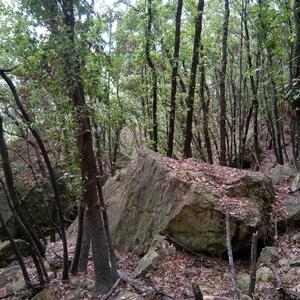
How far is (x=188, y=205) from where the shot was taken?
7.96 meters

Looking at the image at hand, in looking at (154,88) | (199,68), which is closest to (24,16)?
(154,88)

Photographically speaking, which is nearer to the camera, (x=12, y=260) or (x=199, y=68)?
(x=12, y=260)

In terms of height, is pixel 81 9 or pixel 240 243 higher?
pixel 81 9

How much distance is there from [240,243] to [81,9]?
541 cm

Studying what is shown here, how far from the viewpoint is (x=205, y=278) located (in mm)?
7125

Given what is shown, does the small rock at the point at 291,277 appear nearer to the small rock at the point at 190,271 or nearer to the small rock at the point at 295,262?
the small rock at the point at 295,262

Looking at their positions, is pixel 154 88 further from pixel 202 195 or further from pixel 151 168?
pixel 202 195

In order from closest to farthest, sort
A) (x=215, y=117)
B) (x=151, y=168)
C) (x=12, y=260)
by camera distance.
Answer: (x=151, y=168)
(x=12, y=260)
(x=215, y=117)

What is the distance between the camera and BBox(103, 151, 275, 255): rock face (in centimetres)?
785

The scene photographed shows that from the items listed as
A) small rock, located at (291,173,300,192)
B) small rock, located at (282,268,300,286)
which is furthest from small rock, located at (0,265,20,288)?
small rock, located at (291,173,300,192)

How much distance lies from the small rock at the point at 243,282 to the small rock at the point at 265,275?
0.63ft

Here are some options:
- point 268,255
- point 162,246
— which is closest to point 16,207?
point 162,246

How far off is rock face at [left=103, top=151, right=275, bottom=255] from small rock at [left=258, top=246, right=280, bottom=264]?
19.5 inches

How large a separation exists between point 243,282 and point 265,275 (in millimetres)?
392
